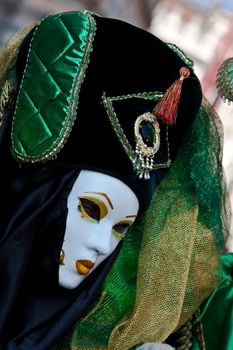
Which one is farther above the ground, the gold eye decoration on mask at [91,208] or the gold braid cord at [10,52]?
the gold braid cord at [10,52]

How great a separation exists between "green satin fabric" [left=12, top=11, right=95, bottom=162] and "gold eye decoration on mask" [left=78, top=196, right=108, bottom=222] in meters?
0.10

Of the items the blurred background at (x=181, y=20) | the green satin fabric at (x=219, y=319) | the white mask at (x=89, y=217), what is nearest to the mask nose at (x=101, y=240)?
the white mask at (x=89, y=217)

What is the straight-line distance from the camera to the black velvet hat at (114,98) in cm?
87

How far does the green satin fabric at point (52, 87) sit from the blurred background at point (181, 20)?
125cm

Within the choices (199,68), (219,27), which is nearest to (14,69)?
(199,68)

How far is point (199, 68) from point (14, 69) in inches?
60.2

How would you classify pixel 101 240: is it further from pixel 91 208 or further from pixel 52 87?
pixel 52 87

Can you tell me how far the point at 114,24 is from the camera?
92 cm

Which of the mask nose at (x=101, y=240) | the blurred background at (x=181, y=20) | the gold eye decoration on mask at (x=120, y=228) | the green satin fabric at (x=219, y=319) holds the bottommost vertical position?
the green satin fabric at (x=219, y=319)

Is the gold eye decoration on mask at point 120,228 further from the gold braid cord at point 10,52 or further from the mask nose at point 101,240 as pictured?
the gold braid cord at point 10,52

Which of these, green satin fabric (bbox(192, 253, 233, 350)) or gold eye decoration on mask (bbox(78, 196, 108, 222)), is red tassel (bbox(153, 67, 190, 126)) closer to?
gold eye decoration on mask (bbox(78, 196, 108, 222))

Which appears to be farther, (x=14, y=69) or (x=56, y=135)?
(x=14, y=69)

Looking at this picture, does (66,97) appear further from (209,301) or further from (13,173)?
(209,301)

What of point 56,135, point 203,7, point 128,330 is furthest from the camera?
point 203,7
